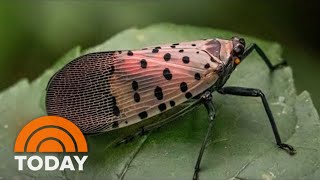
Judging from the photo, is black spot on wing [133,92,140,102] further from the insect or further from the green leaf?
the green leaf

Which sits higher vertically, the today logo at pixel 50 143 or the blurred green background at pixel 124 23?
the blurred green background at pixel 124 23

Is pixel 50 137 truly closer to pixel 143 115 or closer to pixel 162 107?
pixel 143 115

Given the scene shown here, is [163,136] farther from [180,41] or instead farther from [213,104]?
[180,41]

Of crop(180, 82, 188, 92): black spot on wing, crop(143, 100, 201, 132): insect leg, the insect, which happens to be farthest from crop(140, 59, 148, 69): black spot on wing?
crop(143, 100, 201, 132): insect leg

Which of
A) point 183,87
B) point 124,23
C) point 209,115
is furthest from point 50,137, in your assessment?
point 124,23

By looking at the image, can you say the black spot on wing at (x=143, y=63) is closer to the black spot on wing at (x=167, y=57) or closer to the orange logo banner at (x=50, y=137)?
the black spot on wing at (x=167, y=57)

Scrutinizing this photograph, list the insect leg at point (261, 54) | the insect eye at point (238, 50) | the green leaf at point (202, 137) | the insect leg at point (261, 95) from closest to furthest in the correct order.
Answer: the green leaf at point (202, 137), the insect leg at point (261, 95), the insect eye at point (238, 50), the insect leg at point (261, 54)

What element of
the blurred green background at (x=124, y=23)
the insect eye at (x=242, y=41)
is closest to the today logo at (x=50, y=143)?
the insect eye at (x=242, y=41)
